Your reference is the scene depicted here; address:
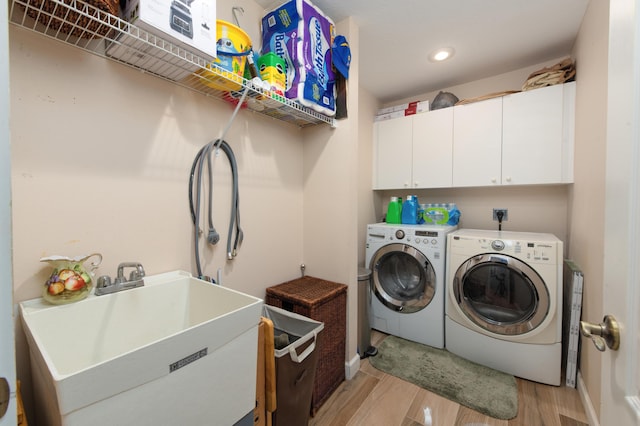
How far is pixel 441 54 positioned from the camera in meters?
2.20

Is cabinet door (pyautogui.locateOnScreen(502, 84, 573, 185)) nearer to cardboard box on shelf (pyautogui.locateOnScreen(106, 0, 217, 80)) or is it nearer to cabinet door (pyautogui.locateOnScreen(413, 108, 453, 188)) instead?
cabinet door (pyautogui.locateOnScreen(413, 108, 453, 188))

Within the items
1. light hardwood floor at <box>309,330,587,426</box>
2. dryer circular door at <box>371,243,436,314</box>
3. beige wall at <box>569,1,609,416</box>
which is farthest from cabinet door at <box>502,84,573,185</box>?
light hardwood floor at <box>309,330,587,426</box>

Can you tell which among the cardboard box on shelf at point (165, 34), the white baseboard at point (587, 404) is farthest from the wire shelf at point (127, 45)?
the white baseboard at point (587, 404)

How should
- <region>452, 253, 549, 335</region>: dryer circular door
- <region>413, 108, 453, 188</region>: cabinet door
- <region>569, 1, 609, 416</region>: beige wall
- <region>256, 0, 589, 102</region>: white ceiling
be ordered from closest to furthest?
<region>569, 1, 609, 416</region>: beige wall → <region>256, 0, 589, 102</region>: white ceiling → <region>452, 253, 549, 335</region>: dryer circular door → <region>413, 108, 453, 188</region>: cabinet door

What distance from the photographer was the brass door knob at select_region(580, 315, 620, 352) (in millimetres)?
542

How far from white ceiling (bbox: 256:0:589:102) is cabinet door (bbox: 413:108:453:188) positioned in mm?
442

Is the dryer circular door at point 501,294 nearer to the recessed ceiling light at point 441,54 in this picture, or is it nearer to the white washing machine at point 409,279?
the white washing machine at point 409,279

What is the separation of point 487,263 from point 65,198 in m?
2.42

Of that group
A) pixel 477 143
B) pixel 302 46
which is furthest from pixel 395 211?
pixel 302 46

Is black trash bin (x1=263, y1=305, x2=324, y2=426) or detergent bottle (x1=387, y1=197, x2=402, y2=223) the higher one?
detergent bottle (x1=387, y1=197, x2=402, y2=223)

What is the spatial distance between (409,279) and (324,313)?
3.84 ft

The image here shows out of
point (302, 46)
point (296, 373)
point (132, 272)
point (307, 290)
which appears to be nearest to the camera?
point (132, 272)

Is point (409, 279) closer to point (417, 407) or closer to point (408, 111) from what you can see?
point (417, 407)

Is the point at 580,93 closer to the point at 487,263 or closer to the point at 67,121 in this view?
the point at 487,263
